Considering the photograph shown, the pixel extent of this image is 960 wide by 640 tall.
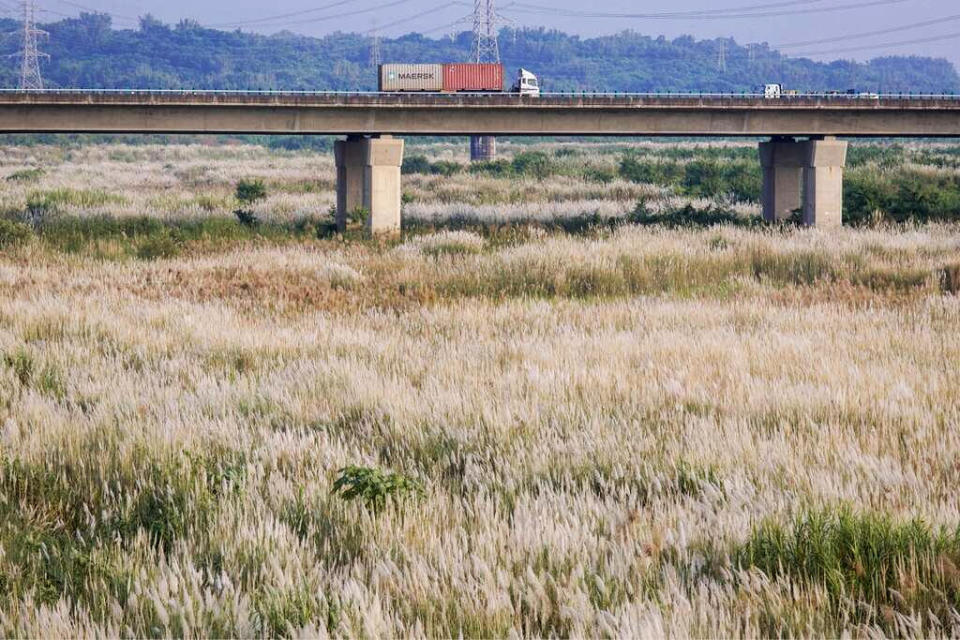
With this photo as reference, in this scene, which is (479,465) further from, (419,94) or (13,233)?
(419,94)

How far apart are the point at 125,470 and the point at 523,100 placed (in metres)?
29.9

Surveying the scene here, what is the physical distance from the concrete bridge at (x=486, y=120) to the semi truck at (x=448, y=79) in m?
8.93

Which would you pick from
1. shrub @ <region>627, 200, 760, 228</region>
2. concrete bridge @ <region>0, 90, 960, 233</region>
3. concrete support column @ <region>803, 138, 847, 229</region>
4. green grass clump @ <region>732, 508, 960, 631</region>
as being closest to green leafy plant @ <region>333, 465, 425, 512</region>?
green grass clump @ <region>732, 508, 960, 631</region>

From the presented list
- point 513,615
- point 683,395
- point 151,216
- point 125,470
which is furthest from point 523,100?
point 513,615

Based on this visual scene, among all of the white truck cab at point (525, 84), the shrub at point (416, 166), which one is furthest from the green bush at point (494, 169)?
the white truck cab at point (525, 84)

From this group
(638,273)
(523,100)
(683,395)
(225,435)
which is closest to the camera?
(225,435)

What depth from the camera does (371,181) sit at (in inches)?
1364

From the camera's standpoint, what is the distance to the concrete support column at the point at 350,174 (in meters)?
35.7

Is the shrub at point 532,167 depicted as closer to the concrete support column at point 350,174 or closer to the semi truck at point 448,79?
the semi truck at point 448,79

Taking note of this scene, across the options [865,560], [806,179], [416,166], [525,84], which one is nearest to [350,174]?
[525,84]

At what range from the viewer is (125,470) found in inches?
287

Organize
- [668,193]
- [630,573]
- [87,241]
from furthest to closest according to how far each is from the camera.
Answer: [668,193] → [87,241] → [630,573]

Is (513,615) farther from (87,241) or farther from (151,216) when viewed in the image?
(151,216)

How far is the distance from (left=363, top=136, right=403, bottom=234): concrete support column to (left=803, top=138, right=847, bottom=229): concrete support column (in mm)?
13473
